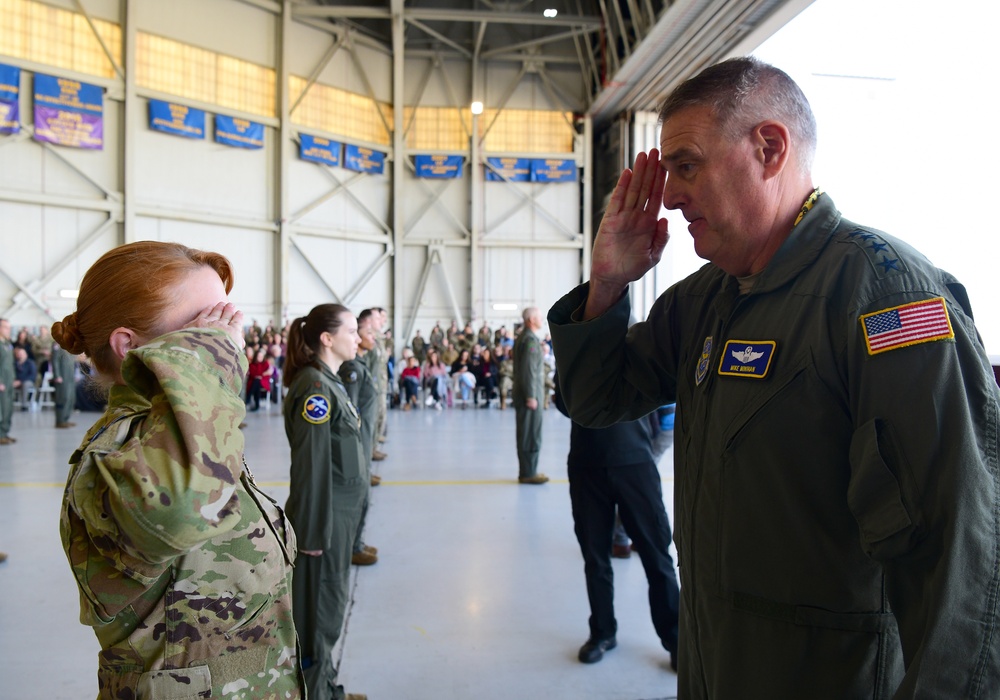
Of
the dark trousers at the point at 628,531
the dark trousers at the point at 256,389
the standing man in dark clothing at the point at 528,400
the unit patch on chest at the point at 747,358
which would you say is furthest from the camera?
the dark trousers at the point at 256,389

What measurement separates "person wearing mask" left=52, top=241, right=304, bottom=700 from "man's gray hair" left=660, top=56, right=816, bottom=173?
102cm

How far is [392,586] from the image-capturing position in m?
4.21

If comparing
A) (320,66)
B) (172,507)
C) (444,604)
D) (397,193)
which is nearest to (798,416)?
(172,507)

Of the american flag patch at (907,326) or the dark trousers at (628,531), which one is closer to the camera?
the american flag patch at (907,326)

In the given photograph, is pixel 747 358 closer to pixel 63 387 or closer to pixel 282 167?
pixel 63 387

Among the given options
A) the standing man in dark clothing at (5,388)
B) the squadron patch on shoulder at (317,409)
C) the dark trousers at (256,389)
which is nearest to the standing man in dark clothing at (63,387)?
Result: the standing man in dark clothing at (5,388)

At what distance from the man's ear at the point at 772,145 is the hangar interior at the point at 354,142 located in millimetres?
10722

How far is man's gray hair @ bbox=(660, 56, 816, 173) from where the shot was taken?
1.26 metres

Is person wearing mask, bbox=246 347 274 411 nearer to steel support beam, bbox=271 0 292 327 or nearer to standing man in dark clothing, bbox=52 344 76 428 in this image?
steel support beam, bbox=271 0 292 327

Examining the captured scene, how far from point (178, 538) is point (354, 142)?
17832 mm

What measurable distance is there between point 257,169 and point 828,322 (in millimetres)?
17119

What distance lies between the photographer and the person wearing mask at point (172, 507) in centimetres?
108

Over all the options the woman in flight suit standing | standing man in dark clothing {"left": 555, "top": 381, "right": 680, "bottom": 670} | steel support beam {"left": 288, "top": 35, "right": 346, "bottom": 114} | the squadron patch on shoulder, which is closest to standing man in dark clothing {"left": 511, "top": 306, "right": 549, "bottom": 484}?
standing man in dark clothing {"left": 555, "top": 381, "right": 680, "bottom": 670}

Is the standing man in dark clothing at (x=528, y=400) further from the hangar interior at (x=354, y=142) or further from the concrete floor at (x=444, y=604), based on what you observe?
the hangar interior at (x=354, y=142)
